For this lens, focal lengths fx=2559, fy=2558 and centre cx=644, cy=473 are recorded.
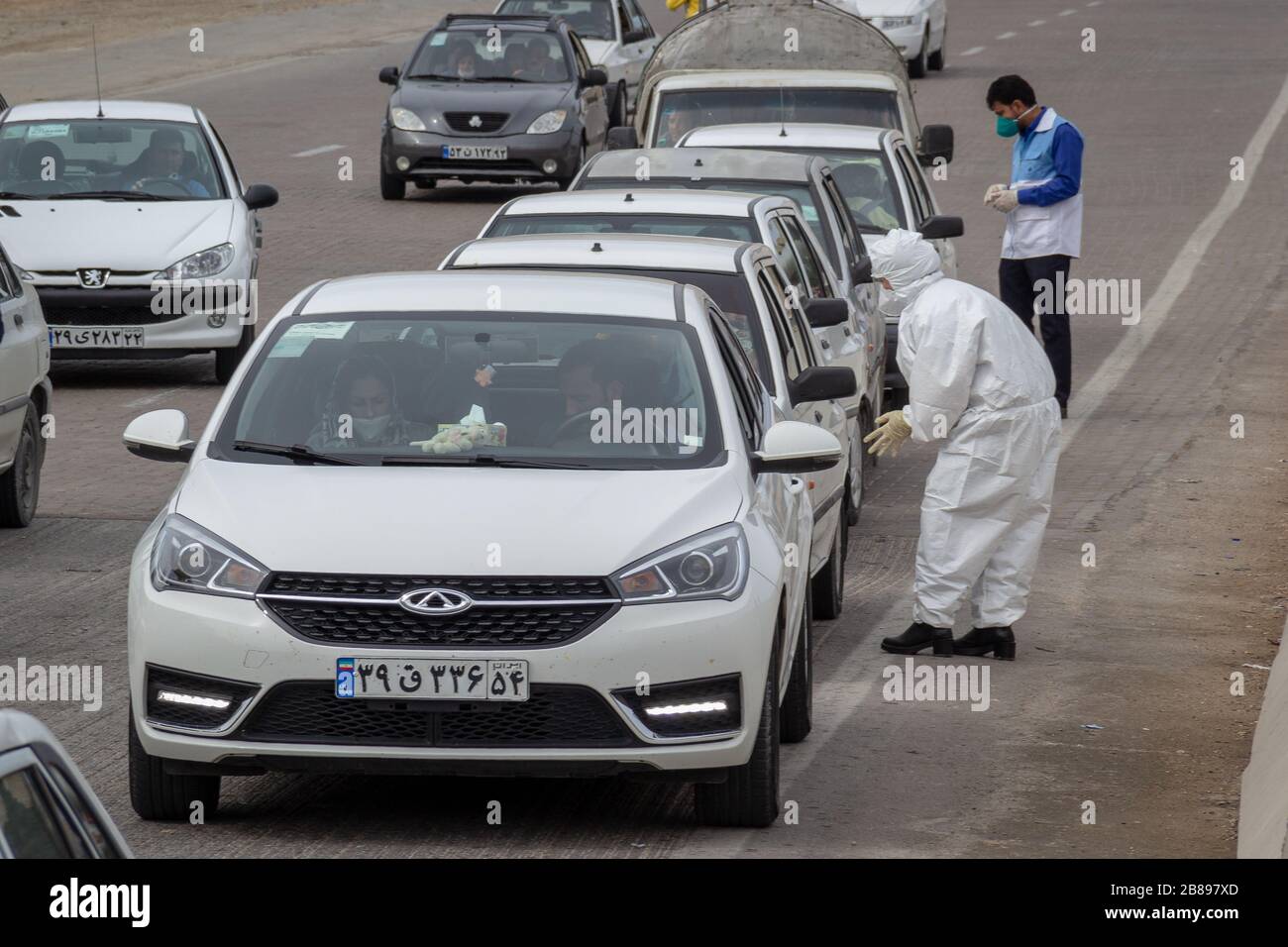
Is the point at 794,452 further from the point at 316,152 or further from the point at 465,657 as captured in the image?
the point at 316,152

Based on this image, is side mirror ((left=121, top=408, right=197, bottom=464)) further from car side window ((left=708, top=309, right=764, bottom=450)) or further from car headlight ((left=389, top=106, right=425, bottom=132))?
car headlight ((left=389, top=106, right=425, bottom=132))

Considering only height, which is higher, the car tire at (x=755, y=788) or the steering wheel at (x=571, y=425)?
the steering wheel at (x=571, y=425)

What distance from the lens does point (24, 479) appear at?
12305mm

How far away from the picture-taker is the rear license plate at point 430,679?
264 inches

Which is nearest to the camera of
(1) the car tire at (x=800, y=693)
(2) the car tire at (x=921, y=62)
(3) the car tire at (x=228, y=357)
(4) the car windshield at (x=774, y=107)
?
(1) the car tire at (x=800, y=693)

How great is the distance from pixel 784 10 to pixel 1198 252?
16.9ft

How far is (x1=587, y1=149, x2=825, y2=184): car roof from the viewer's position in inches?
544

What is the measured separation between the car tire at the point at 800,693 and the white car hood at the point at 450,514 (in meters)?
1.04

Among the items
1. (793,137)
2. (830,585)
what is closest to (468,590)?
(830,585)

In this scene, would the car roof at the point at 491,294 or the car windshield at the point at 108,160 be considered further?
the car windshield at the point at 108,160

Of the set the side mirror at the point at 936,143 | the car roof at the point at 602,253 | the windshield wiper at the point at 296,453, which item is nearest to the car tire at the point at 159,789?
the windshield wiper at the point at 296,453

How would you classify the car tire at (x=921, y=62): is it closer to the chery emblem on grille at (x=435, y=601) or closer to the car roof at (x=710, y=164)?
the car roof at (x=710, y=164)
